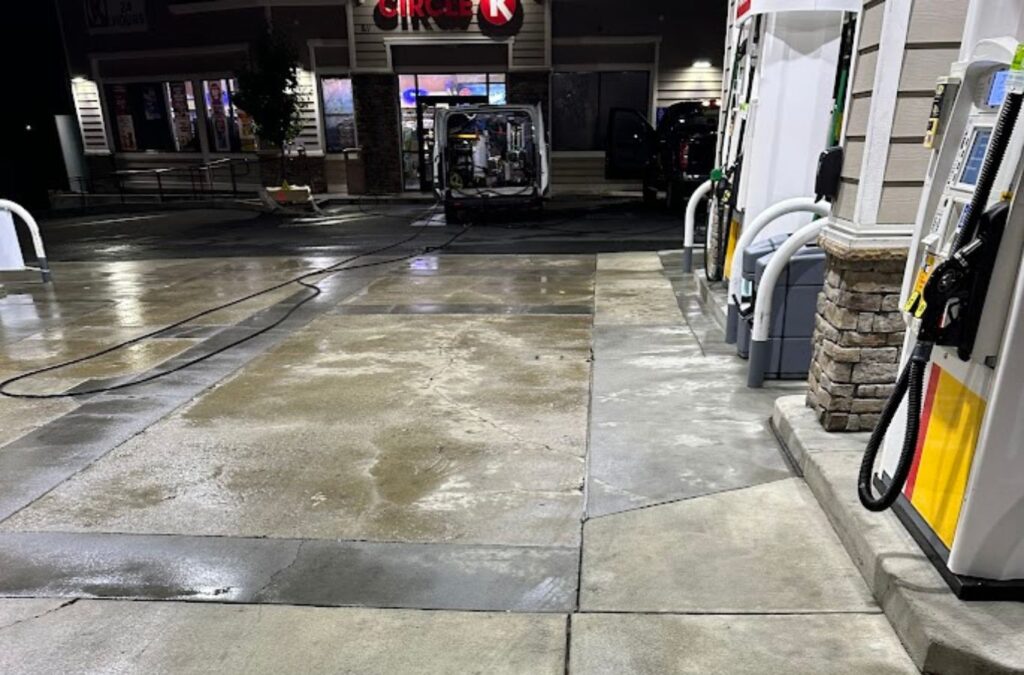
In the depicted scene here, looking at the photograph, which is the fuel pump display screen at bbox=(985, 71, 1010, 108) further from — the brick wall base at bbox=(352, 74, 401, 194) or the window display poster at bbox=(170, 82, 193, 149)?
the window display poster at bbox=(170, 82, 193, 149)

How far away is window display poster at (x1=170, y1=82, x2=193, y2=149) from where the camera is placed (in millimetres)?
20500

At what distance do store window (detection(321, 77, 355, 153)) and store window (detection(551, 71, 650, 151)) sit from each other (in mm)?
5532

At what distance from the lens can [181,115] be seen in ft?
68.0

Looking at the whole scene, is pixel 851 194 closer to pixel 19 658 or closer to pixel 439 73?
pixel 19 658

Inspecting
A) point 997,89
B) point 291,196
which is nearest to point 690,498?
point 997,89

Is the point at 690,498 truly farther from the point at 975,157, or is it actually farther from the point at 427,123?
the point at 427,123

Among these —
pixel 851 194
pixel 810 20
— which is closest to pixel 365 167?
pixel 810 20

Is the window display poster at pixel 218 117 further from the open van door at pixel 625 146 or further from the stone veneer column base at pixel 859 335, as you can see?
the stone veneer column base at pixel 859 335

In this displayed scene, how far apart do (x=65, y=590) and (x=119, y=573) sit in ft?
0.66

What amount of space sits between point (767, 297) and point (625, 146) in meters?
15.7

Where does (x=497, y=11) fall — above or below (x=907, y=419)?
above

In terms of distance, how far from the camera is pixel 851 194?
11.6ft

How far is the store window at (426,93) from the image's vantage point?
1938 centimetres

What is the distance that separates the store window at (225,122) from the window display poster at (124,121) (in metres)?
2.91
